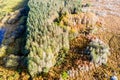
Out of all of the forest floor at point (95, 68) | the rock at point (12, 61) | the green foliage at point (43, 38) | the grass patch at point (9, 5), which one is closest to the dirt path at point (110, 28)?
the forest floor at point (95, 68)

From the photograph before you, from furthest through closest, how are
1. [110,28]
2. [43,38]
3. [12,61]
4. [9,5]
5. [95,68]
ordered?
[9,5] → [110,28] → [43,38] → [12,61] → [95,68]

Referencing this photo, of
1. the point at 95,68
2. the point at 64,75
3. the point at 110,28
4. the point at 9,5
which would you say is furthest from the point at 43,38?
the point at 9,5

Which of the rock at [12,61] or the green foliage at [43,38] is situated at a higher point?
the green foliage at [43,38]

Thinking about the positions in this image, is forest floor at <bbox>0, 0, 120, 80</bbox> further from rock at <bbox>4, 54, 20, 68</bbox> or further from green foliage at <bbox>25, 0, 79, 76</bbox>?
green foliage at <bbox>25, 0, 79, 76</bbox>

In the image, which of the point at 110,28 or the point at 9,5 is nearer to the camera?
the point at 110,28

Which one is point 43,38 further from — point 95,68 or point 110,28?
point 110,28

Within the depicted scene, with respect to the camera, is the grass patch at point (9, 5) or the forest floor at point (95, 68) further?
the grass patch at point (9, 5)

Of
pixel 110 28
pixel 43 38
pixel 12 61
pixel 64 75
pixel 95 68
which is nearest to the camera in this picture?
pixel 64 75

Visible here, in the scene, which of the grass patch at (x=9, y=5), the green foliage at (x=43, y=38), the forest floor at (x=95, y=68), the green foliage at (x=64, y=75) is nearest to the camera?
the green foliage at (x=64, y=75)

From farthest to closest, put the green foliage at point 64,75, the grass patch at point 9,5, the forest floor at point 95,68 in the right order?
the grass patch at point 9,5, the forest floor at point 95,68, the green foliage at point 64,75

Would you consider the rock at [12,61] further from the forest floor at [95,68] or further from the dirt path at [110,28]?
the dirt path at [110,28]

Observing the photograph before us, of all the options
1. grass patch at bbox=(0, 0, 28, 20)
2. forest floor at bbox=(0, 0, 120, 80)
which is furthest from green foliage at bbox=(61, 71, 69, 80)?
grass patch at bbox=(0, 0, 28, 20)
